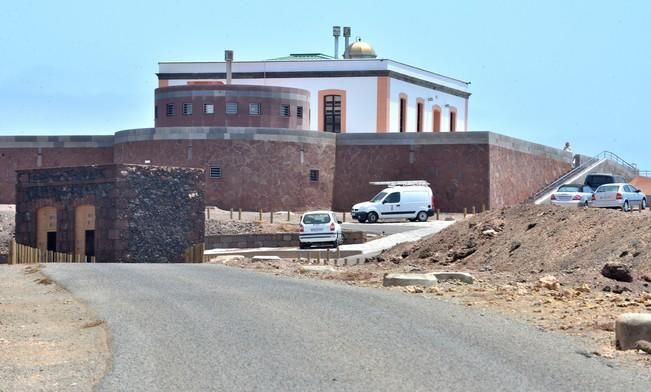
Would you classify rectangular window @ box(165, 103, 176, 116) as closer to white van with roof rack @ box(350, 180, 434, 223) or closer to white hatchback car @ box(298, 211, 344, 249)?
white van with roof rack @ box(350, 180, 434, 223)

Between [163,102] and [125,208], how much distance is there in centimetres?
2709

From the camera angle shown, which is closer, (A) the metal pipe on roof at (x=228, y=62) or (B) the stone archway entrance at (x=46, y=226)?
(B) the stone archway entrance at (x=46, y=226)

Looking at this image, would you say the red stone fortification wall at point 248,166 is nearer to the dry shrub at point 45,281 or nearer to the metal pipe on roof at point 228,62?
the metal pipe on roof at point 228,62

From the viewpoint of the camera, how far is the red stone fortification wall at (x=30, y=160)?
67.8 meters

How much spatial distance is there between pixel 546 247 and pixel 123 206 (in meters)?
21.3

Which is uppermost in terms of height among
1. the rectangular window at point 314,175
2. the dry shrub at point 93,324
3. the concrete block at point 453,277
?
the rectangular window at point 314,175

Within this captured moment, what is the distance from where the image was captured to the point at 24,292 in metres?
22.8

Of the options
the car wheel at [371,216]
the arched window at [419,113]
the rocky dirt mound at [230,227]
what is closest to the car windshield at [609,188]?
the car wheel at [371,216]

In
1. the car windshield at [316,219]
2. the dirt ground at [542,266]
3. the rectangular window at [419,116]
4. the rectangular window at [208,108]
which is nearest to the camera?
the dirt ground at [542,266]

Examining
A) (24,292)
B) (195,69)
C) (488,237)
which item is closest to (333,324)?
(24,292)

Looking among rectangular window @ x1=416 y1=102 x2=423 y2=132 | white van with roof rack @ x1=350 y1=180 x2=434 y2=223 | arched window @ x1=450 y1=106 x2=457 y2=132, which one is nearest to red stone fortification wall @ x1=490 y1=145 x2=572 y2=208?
white van with roof rack @ x1=350 y1=180 x2=434 y2=223

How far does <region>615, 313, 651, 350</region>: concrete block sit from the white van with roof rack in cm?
4576

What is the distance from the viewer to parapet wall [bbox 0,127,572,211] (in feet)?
209

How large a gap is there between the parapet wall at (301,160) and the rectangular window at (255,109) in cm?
484
